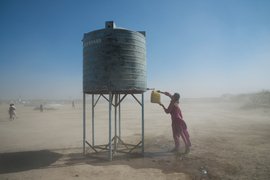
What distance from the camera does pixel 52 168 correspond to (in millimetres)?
7426

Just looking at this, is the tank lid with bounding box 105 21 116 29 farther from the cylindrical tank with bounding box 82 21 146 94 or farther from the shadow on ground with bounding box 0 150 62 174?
the shadow on ground with bounding box 0 150 62 174

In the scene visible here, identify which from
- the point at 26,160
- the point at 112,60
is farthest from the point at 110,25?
the point at 26,160

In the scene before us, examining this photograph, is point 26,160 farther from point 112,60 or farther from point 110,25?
point 110,25

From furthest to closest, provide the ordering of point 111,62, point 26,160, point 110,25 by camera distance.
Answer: point 26,160
point 110,25
point 111,62

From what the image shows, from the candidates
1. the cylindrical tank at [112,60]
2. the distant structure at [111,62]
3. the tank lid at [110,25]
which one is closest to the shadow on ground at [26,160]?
the distant structure at [111,62]

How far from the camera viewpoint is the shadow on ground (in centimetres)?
758

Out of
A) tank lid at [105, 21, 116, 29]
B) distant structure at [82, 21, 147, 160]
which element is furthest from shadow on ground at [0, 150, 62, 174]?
tank lid at [105, 21, 116, 29]

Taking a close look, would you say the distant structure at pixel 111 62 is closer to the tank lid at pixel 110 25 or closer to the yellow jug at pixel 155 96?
the tank lid at pixel 110 25

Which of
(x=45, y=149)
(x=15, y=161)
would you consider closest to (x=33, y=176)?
(x=15, y=161)

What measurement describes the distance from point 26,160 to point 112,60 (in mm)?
5166

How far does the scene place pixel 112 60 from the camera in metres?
8.20

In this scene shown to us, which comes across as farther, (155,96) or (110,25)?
(155,96)

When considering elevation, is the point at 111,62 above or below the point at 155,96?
above

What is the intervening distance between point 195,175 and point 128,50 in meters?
4.95
